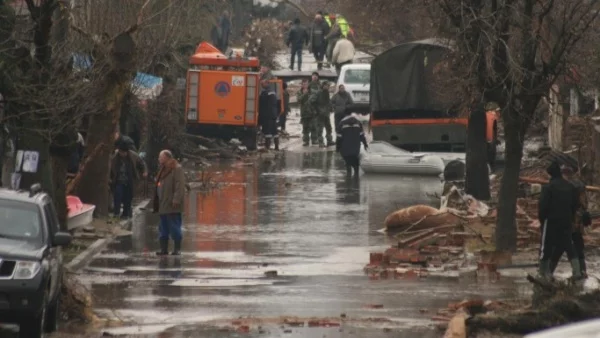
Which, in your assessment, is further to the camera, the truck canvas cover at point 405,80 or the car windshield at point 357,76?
the car windshield at point 357,76

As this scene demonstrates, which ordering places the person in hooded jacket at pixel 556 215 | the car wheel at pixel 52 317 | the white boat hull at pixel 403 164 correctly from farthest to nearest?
the white boat hull at pixel 403 164 → the person in hooded jacket at pixel 556 215 → the car wheel at pixel 52 317

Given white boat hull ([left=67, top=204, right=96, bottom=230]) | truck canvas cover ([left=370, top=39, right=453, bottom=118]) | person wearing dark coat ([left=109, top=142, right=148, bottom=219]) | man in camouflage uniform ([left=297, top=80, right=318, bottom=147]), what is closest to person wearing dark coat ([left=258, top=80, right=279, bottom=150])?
man in camouflage uniform ([left=297, top=80, right=318, bottom=147])

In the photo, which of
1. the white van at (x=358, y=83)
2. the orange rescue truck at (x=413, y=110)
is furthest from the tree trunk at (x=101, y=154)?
the white van at (x=358, y=83)

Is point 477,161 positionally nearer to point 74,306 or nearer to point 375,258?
point 375,258

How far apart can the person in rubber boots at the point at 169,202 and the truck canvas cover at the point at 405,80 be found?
14540mm

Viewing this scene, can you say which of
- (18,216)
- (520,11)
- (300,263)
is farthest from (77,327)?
(520,11)

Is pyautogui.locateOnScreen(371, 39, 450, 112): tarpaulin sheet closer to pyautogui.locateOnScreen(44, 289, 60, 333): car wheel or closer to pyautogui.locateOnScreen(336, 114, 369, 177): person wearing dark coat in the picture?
pyautogui.locateOnScreen(336, 114, 369, 177): person wearing dark coat

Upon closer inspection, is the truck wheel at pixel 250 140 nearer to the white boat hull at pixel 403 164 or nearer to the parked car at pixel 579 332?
the white boat hull at pixel 403 164

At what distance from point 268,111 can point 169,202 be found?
63.6 ft

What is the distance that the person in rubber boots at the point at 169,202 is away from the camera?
75.6ft

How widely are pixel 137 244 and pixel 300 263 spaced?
382 cm

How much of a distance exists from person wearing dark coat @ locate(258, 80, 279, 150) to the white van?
4087 millimetres

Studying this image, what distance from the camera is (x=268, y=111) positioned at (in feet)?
→ 139

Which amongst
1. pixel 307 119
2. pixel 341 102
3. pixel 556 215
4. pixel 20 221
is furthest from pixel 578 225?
pixel 307 119
